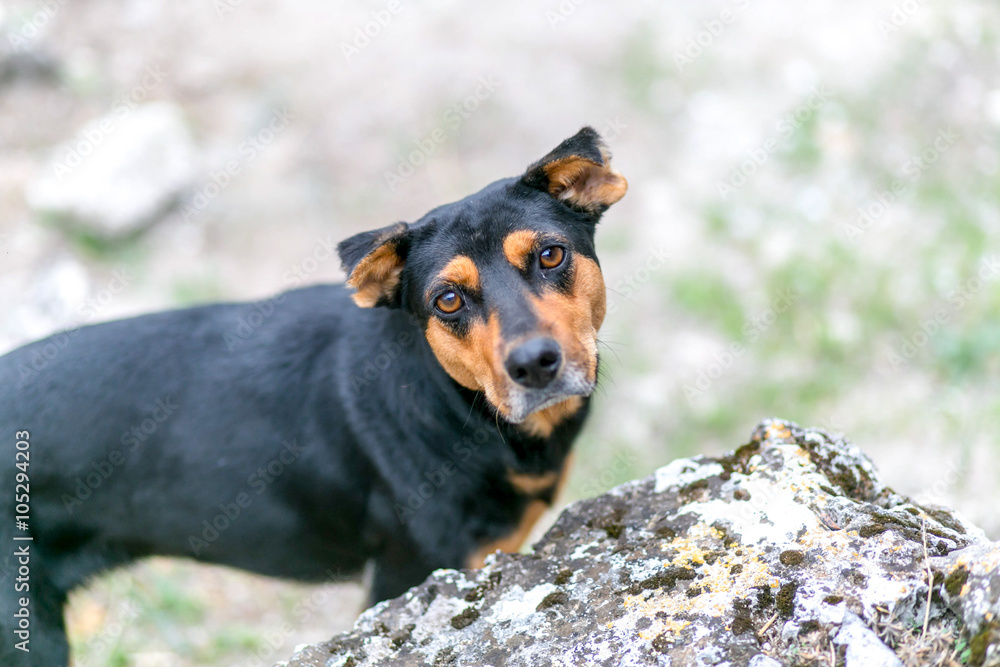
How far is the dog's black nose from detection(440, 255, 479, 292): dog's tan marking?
19.6 inches

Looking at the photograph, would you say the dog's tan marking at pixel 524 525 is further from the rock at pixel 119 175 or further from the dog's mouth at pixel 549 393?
the rock at pixel 119 175

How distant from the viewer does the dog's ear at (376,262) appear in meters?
3.62

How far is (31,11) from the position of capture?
9844 millimetres

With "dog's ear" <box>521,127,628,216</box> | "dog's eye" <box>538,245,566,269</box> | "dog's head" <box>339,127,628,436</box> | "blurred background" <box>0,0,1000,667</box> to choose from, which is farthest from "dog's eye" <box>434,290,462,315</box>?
"blurred background" <box>0,0,1000,667</box>

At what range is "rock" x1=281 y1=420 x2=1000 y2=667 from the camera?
7.47ft

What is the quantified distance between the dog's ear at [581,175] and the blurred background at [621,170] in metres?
2.42

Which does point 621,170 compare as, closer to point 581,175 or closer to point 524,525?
point 581,175

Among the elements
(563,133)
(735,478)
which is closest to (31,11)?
(563,133)

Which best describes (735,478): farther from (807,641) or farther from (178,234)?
(178,234)

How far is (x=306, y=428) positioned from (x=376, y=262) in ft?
3.70

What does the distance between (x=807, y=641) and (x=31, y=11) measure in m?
11.4

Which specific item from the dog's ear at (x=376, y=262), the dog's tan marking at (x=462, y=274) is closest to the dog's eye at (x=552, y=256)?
the dog's tan marking at (x=462, y=274)

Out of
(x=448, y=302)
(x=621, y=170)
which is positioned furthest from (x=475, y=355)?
(x=621, y=170)

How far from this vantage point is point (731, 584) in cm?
261
